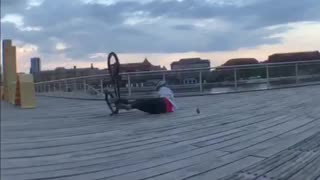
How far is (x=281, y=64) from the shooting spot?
1333 centimetres

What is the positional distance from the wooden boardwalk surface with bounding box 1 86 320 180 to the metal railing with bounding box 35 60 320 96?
528cm

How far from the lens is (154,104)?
7410mm

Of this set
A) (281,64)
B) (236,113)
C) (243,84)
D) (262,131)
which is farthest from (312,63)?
(262,131)

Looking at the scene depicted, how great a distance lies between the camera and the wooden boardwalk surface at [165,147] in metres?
3.69

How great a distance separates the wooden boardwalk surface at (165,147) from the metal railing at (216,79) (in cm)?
528

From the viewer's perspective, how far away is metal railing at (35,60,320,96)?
12.4 metres

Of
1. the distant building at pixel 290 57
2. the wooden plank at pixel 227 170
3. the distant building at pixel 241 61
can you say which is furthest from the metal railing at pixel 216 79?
the wooden plank at pixel 227 170

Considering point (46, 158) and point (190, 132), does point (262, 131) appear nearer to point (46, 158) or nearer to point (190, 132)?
point (190, 132)

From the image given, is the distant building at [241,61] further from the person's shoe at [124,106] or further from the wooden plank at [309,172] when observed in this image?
the wooden plank at [309,172]

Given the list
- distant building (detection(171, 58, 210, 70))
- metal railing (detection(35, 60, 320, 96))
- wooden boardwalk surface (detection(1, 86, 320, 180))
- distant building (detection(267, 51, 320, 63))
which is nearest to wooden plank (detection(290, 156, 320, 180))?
wooden boardwalk surface (detection(1, 86, 320, 180))

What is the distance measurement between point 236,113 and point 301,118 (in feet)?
3.52

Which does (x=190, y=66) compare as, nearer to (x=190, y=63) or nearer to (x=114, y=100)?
(x=190, y=63)

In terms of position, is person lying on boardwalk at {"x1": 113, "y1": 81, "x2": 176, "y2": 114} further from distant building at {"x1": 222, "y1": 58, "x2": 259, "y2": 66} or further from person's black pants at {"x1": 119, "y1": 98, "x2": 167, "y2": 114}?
distant building at {"x1": 222, "y1": 58, "x2": 259, "y2": 66}

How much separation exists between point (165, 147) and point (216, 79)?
833 cm
